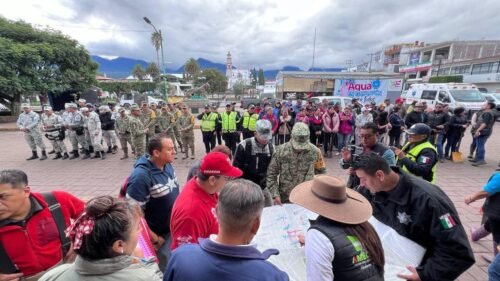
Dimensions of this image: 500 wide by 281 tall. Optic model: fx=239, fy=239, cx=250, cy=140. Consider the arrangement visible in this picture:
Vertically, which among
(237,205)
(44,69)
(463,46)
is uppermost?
(463,46)

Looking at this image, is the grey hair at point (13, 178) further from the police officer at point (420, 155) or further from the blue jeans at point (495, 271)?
the police officer at point (420, 155)

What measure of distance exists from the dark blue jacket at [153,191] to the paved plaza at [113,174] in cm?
338

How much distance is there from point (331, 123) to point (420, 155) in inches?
201

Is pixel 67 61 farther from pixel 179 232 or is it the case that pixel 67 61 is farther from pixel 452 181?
pixel 452 181

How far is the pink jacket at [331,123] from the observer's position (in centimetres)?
812

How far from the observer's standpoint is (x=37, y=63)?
16578 millimetres

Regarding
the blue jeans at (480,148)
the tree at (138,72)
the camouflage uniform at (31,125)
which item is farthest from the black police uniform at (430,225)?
the tree at (138,72)

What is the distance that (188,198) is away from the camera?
72.6 inches

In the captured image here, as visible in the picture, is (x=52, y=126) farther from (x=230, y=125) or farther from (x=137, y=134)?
(x=230, y=125)

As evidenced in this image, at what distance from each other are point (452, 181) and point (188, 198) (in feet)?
22.8

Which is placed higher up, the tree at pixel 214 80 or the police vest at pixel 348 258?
the tree at pixel 214 80

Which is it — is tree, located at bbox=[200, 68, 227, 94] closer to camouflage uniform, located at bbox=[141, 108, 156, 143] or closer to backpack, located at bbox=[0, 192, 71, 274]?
camouflage uniform, located at bbox=[141, 108, 156, 143]

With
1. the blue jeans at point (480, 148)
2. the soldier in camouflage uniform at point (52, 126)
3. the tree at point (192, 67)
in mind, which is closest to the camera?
the blue jeans at point (480, 148)

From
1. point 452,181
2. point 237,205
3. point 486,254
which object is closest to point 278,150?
point 237,205
